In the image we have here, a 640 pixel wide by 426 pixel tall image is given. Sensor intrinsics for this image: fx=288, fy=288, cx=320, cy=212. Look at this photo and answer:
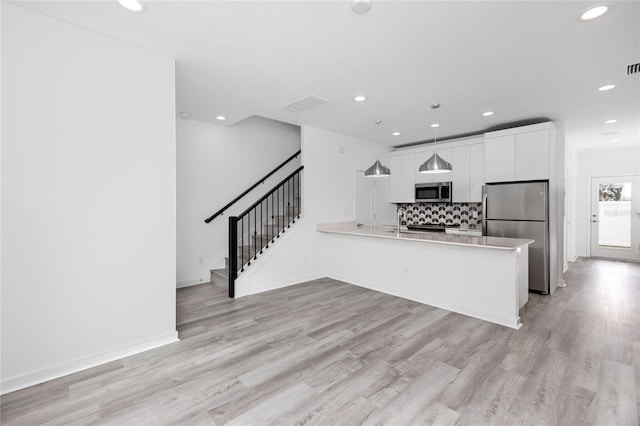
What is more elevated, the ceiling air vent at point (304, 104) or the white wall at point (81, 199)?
the ceiling air vent at point (304, 104)

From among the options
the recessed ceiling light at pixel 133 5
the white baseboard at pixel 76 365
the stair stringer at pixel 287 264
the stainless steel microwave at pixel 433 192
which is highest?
the recessed ceiling light at pixel 133 5

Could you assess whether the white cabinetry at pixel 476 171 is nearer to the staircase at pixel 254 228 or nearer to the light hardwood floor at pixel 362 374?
the light hardwood floor at pixel 362 374

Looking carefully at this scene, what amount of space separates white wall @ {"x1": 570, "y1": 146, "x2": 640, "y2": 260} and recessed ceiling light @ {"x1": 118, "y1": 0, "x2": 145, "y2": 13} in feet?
31.1

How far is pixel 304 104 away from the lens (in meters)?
4.09

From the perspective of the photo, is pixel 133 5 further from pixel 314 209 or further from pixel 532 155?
pixel 532 155

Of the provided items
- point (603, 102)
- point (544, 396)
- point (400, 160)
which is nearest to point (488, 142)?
point (603, 102)

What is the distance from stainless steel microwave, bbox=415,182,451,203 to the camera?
241 inches

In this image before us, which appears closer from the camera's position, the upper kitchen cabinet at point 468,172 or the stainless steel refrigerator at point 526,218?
the stainless steel refrigerator at point 526,218

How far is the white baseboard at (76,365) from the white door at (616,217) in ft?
32.3

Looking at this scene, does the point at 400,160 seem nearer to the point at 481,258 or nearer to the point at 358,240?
the point at 358,240

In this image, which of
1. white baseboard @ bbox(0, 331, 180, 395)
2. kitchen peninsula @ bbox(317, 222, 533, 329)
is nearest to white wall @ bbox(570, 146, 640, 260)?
kitchen peninsula @ bbox(317, 222, 533, 329)

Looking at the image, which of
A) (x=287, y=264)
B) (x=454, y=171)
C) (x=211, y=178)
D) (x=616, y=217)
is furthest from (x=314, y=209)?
(x=616, y=217)

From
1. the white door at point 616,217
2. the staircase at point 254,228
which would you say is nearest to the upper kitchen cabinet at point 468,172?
the staircase at point 254,228

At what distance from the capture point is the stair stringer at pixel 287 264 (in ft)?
14.9
